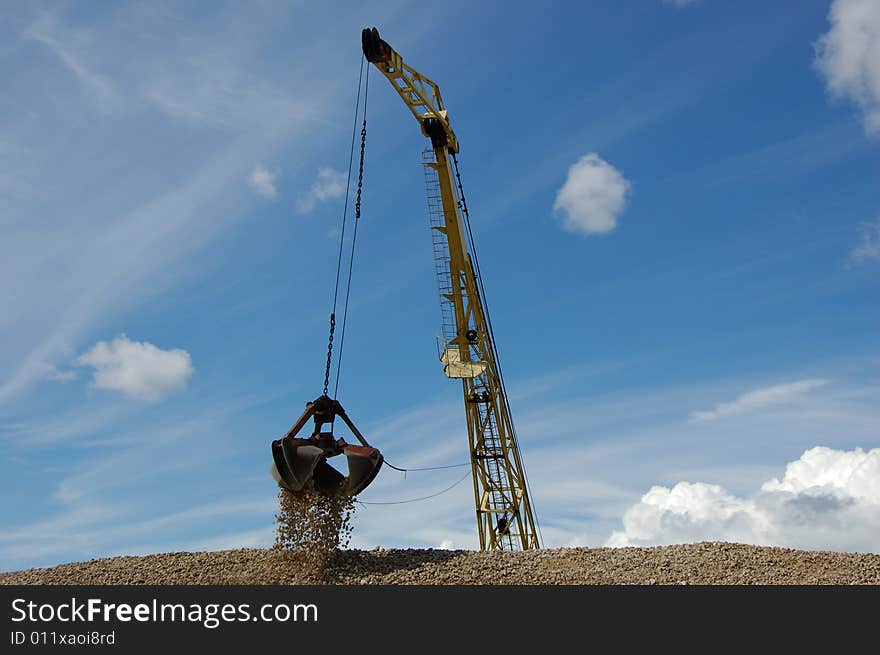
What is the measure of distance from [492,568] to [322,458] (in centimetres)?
422

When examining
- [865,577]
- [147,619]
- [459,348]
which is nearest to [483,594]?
[147,619]

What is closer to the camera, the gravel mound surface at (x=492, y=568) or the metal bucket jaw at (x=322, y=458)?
the gravel mound surface at (x=492, y=568)

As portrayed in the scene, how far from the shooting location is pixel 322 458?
16484 millimetres

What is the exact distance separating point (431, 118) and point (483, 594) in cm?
1938

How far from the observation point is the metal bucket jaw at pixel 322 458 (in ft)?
53.7

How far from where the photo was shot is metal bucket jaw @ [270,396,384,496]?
16.4 metres

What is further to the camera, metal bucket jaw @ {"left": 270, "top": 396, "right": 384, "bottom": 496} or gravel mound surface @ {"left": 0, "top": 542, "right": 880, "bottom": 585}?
metal bucket jaw @ {"left": 270, "top": 396, "right": 384, "bottom": 496}

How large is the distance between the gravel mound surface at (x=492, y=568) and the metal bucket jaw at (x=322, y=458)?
1.64 meters

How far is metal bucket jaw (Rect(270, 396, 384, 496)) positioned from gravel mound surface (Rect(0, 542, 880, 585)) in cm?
164

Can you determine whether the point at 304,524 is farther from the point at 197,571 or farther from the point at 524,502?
the point at 524,502

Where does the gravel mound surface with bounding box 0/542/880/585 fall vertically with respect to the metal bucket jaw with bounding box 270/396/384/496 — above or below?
below

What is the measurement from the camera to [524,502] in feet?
96.1

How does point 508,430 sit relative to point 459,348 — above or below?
below

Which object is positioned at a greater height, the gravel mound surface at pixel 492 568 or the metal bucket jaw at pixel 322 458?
the metal bucket jaw at pixel 322 458
